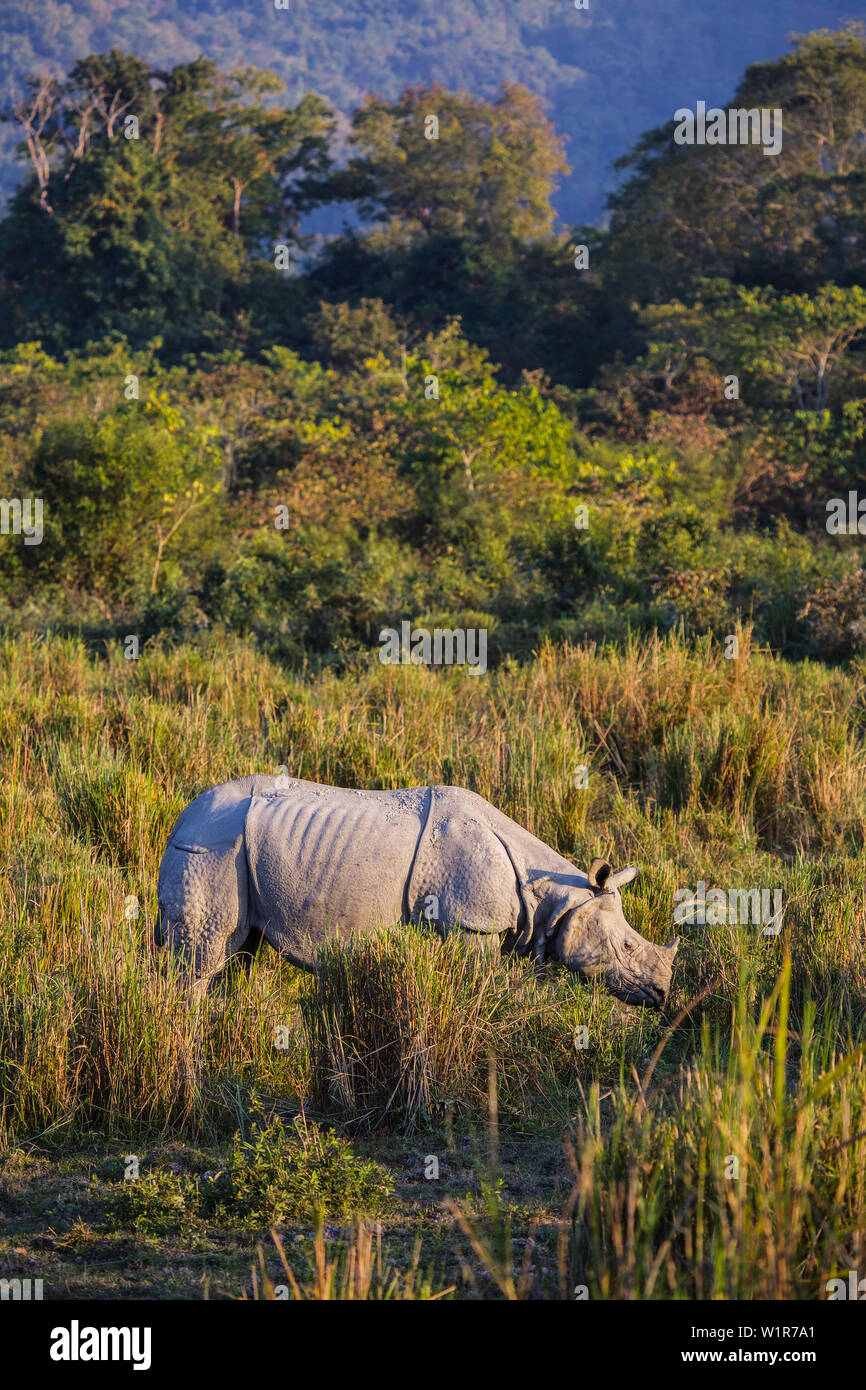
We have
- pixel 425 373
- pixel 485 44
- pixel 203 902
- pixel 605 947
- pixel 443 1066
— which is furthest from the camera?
pixel 485 44

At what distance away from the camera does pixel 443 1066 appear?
4516mm

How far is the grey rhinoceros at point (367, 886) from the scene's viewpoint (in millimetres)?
4789

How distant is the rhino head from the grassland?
135mm

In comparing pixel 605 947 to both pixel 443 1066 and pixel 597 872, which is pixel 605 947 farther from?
pixel 443 1066

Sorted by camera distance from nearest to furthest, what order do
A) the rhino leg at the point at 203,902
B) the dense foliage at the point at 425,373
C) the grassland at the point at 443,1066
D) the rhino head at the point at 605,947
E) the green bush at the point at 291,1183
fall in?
the grassland at the point at 443,1066, the green bush at the point at 291,1183, the rhino leg at the point at 203,902, the rhino head at the point at 605,947, the dense foliage at the point at 425,373

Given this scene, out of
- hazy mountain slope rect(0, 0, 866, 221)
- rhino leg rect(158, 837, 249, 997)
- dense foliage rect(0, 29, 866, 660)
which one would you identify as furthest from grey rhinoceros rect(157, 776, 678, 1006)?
hazy mountain slope rect(0, 0, 866, 221)

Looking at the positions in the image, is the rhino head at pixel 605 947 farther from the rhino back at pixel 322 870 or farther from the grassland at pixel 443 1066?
the rhino back at pixel 322 870

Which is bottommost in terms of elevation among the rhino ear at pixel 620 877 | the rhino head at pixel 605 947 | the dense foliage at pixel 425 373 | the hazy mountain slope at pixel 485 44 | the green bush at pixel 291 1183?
the green bush at pixel 291 1183

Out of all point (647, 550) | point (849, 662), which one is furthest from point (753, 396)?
point (849, 662)

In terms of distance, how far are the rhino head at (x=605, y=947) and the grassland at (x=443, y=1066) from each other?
0.44 ft

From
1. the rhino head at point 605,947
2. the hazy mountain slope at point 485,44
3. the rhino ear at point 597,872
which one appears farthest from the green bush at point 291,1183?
the hazy mountain slope at point 485,44

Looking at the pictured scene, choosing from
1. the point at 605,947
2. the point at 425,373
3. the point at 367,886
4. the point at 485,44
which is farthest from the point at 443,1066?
the point at 485,44

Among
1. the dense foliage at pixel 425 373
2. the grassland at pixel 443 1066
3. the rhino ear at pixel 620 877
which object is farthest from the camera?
the dense foliage at pixel 425 373

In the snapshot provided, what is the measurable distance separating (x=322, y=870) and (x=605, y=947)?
112cm
